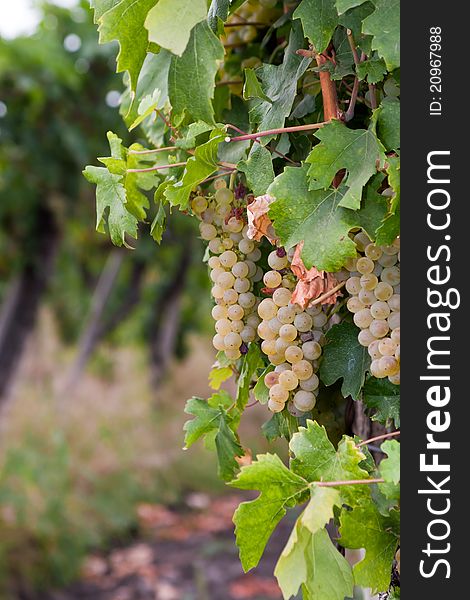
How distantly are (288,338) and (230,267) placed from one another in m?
0.13

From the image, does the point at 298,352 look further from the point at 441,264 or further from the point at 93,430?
the point at 93,430

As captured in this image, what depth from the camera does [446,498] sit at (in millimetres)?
660

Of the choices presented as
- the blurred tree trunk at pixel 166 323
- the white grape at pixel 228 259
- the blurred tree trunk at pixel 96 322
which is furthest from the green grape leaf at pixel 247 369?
the blurred tree trunk at pixel 166 323

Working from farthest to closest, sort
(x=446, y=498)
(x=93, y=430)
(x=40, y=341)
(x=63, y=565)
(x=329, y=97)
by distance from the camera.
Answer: (x=40, y=341) < (x=93, y=430) < (x=63, y=565) < (x=329, y=97) < (x=446, y=498)

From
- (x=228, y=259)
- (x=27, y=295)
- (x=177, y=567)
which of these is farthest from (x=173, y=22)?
(x=177, y=567)

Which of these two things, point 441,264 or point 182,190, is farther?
point 182,190

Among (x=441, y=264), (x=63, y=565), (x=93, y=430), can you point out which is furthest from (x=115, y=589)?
(x=441, y=264)

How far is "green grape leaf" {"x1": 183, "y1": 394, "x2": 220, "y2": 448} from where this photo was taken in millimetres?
1011

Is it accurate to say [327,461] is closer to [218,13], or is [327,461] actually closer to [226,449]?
[226,449]

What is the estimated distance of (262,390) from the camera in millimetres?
961

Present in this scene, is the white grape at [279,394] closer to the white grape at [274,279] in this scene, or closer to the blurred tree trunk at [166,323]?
the white grape at [274,279]

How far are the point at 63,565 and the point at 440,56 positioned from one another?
4757 mm

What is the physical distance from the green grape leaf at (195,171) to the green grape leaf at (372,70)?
0.16 metres

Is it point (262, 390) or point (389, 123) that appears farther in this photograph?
point (262, 390)
